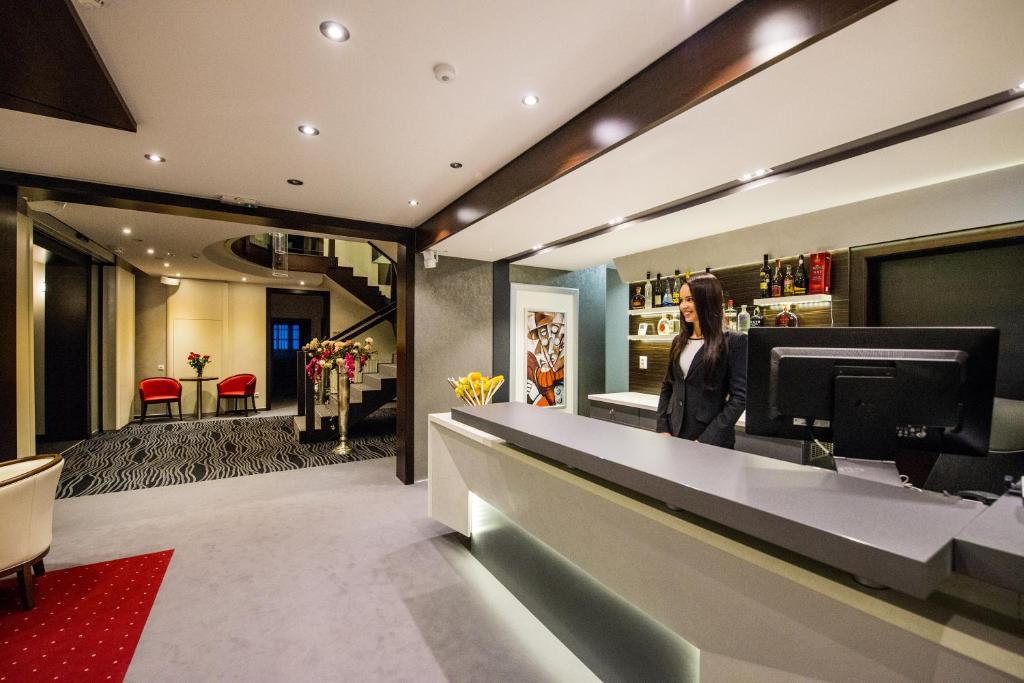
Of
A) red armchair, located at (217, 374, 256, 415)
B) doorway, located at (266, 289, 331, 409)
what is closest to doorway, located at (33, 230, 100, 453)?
red armchair, located at (217, 374, 256, 415)

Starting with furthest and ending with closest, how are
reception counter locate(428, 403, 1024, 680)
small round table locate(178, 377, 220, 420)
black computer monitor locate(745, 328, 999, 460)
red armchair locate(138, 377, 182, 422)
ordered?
small round table locate(178, 377, 220, 420)
red armchair locate(138, 377, 182, 422)
black computer monitor locate(745, 328, 999, 460)
reception counter locate(428, 403, 1024, 680)

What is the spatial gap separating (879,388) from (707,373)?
110 cm

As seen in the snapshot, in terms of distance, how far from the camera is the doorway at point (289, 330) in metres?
11.3

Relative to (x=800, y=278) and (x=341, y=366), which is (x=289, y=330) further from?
(x=800, y=278)

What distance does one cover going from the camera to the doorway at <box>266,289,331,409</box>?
1134cm

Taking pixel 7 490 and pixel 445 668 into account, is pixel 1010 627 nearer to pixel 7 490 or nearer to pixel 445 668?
pixel 445 668

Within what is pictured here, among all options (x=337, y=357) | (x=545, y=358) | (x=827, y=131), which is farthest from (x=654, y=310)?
(x=337, y=357)

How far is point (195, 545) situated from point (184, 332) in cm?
723

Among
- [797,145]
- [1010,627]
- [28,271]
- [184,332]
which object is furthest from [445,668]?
[184,332]

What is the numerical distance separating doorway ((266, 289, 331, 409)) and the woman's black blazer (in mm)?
9346

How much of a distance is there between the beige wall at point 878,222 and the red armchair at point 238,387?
858 centimetres

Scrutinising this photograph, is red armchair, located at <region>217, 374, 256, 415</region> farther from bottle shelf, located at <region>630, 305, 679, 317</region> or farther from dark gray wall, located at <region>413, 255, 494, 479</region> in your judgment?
bottle shelf, located at <region>630, 305, 679, 317</region>

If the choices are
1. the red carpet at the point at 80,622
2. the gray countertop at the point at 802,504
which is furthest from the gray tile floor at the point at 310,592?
the gray countertop at the point at 802,504

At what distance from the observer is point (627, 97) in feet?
6.66
